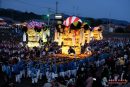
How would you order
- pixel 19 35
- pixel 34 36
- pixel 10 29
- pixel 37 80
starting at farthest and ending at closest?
→ pixel 10 29, pixel 19 35, pixel 34 36, pixel 37 80

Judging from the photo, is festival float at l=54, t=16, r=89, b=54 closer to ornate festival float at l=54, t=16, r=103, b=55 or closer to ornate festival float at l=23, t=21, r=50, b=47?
ornate festival float at l=54, t=16, r=103, b=55

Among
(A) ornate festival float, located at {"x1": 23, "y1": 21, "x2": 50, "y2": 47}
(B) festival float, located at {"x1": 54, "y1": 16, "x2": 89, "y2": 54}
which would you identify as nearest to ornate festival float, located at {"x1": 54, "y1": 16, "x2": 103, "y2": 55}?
(B) festival float, located at {"x1": 54, "y1": 16, "x2": 89, "y2": 54}

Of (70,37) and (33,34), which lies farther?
(33,34)

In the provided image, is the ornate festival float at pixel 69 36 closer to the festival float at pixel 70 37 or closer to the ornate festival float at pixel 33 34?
the festival float at pixel 70 37

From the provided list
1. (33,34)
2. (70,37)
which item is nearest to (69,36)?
(70,37)

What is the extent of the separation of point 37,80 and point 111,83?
6.94 m

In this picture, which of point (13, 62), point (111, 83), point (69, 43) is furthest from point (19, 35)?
point (111, 83)

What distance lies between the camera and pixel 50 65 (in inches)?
912

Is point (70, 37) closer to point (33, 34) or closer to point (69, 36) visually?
point (69, 36)

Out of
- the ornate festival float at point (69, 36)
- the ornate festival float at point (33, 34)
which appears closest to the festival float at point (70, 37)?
the ornate festival float at point (69, 36)

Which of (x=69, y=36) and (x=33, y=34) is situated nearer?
(x=69, y=36)

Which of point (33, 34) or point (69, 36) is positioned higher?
point (69, 36)

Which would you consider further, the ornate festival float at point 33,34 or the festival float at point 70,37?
the ornate festival float at point 33,34

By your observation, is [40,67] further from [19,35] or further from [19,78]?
[19,35]
